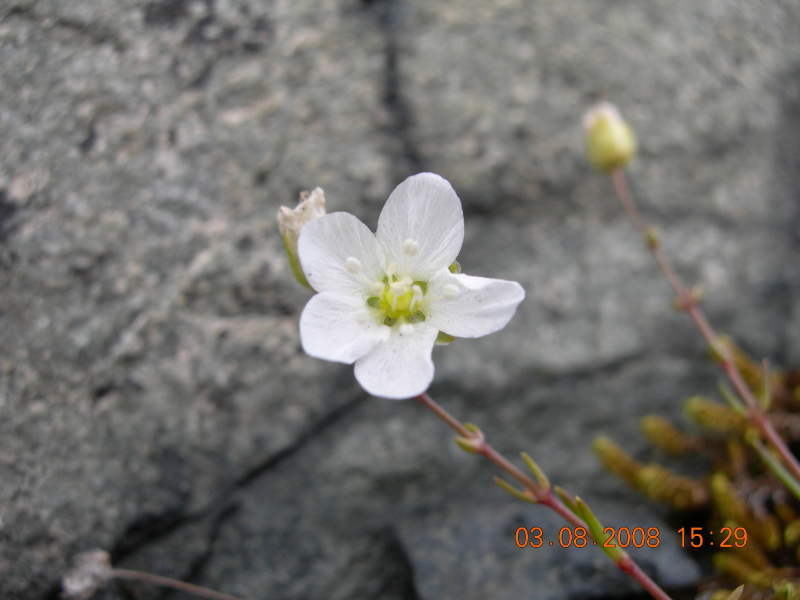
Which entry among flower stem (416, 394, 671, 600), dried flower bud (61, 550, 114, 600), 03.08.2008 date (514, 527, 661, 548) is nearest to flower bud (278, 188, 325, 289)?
flower stem (416, 394, 671, 600)

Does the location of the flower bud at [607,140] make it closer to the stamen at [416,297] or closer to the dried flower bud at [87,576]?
the stamen at [416,297]

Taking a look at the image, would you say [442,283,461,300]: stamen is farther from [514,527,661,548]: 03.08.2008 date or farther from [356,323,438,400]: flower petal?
[514,527,661,548]: 03.08.2008 date

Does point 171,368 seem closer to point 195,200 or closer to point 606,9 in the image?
point 195,200

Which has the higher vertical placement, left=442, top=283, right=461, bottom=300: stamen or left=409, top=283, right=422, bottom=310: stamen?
left=442, top=283, right=461, bottom=300: stamen

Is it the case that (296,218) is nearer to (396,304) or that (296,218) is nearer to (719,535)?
(396,304)

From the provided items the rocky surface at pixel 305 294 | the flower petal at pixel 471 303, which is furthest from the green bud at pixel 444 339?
the rocky surface at pixel 305 294

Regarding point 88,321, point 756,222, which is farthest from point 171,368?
point 756,222

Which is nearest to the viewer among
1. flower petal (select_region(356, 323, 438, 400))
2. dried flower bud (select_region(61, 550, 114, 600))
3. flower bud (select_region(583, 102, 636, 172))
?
flower petal (select_region(356, 323, 438, 400))
